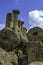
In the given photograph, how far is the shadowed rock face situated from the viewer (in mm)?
21339

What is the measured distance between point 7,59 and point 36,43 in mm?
5701

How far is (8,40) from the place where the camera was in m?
21.7

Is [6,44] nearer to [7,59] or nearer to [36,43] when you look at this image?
[36,43]

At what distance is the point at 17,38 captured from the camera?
2192 centimetres

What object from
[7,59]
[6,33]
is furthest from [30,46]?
[7,59]

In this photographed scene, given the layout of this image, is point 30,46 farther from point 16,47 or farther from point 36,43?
point 16,47

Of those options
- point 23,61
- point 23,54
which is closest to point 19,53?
point 23,54

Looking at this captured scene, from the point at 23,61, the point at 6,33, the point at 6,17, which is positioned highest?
the point at 6,17

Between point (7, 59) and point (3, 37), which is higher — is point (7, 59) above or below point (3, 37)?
below

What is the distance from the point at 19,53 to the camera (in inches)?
870

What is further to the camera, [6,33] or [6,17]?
[6,17]

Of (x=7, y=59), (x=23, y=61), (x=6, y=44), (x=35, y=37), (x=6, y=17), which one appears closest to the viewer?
(x=7, y=59)

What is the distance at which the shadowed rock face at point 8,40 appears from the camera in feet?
70.0

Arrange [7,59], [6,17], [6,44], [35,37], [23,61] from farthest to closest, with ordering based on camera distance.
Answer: [6,17], [35,37], [6,44], [23,61], [7,59]
